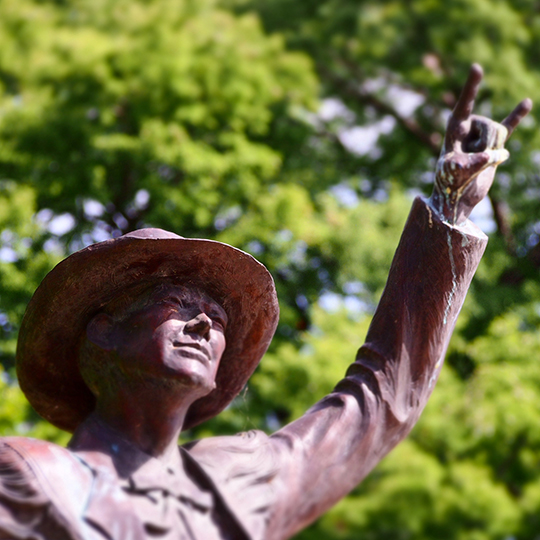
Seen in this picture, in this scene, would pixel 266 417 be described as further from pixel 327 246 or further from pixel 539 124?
pixel 539 124

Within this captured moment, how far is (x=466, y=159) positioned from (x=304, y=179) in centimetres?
902

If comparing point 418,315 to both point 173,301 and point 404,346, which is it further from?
point 173,301

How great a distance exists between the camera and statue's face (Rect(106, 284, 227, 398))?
2363 mm

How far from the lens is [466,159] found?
109 inches

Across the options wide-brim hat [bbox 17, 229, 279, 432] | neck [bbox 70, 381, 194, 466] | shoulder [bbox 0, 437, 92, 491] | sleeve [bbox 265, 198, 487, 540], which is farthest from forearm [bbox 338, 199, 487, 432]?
shoulder [bbox 0, 437, 92, 491]

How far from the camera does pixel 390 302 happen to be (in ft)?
9.00

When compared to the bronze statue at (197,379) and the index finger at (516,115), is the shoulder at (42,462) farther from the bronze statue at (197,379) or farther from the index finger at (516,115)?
the index finger at (516,115)

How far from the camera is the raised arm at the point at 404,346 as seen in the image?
2.59 meters

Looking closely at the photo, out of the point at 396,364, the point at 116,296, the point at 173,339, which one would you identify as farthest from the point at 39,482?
the point at 396,364

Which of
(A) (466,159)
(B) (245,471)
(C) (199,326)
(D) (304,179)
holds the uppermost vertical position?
(A) (466,159)

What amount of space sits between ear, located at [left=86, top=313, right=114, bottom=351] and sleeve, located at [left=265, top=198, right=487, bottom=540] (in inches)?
22.6

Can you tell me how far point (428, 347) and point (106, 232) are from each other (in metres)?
7.90

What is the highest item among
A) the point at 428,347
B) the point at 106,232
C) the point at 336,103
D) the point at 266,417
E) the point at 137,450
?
the point at 428,347

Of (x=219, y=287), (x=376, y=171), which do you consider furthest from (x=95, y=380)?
(x=376, y=171)
